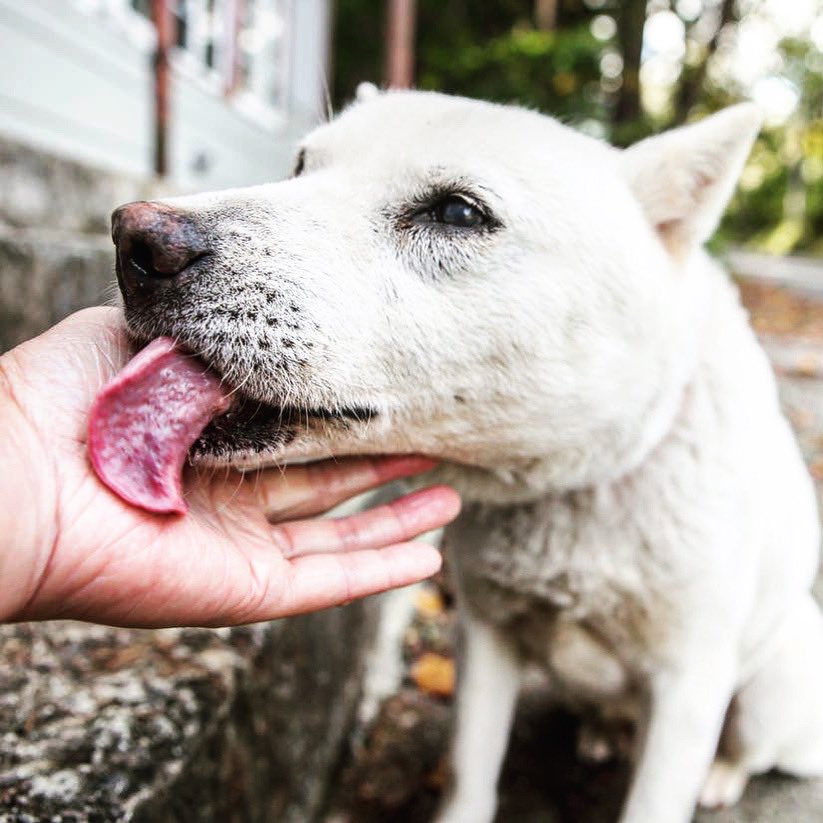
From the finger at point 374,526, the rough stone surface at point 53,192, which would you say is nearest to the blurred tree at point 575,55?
the rough stone surface at point 53,192

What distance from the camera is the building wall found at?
4133mm

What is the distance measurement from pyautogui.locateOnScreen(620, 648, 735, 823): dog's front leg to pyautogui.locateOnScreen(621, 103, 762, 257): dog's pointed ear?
3.51 ft

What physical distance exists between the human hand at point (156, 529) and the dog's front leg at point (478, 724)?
66 cm

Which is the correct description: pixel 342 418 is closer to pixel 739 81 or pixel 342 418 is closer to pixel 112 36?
pixel 112 36

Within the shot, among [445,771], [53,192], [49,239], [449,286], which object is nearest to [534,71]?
[53,192]

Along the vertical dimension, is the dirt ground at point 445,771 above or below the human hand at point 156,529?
below

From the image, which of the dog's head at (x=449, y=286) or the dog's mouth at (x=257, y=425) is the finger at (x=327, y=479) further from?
the dog's mouth at (x=257, y=425)

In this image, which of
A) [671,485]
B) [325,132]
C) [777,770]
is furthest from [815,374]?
[325,132]

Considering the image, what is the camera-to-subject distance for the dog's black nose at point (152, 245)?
54.5 inches

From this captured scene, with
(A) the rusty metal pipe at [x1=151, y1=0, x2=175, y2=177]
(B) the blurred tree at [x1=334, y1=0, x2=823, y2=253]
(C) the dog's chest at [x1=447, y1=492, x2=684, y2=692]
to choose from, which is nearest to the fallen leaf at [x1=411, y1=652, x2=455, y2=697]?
(C) the dog's chest at [x1=447, y1=492, x2=684, y2=692]

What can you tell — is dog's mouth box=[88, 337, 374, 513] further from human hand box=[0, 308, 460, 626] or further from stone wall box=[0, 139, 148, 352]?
stone wall box=[0, 139, 148, 352]

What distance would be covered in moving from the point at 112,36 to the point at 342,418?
175 inches

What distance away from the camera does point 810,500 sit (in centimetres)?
246

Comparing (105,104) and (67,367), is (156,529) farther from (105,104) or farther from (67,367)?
(105,104)
